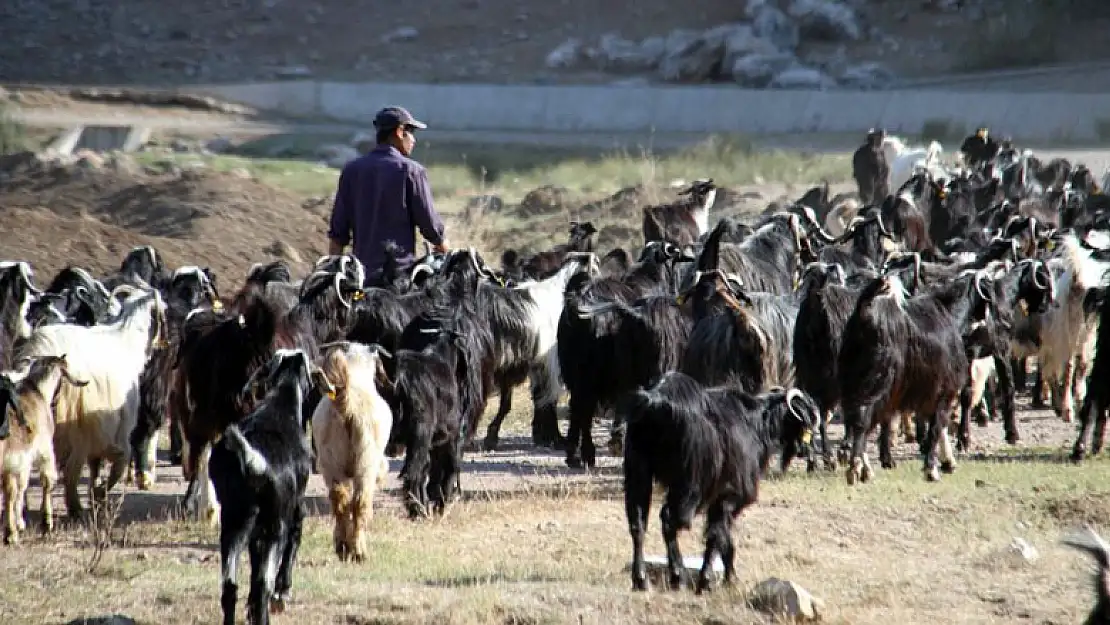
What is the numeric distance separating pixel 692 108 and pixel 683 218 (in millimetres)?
20881

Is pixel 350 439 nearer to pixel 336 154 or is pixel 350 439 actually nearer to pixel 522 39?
pixel 336 154

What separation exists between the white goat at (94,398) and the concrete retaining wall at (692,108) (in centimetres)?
2568

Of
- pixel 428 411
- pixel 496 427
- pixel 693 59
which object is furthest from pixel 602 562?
pixel 693 59

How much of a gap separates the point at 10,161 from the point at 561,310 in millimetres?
15441

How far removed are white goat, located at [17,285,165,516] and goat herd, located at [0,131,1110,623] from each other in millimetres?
14

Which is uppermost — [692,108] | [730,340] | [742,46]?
[742,46]

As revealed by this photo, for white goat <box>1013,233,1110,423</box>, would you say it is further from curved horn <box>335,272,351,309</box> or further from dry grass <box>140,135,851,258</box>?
dry grass <box>140,135,851,258</box>

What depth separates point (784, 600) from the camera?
794cm

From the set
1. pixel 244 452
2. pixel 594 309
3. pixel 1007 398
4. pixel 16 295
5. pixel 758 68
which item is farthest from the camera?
pixel 758 68

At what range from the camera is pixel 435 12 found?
173 ft

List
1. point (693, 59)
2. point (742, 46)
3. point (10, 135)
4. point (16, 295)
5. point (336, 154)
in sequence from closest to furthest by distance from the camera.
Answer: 1. point (16, 295)
2. point (10, 135)
3. point (336, 154)
4. point (742, 46)
5. point (693, 59)

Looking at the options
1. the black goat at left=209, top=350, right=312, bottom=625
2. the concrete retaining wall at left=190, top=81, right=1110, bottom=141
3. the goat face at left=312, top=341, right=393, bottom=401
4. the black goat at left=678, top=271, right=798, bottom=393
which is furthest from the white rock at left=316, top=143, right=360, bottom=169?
the black goat at left=209, top=350, right=312, bottom=625

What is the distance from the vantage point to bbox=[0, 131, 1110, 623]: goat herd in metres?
8.17

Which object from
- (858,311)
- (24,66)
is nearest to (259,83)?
(24,66)
